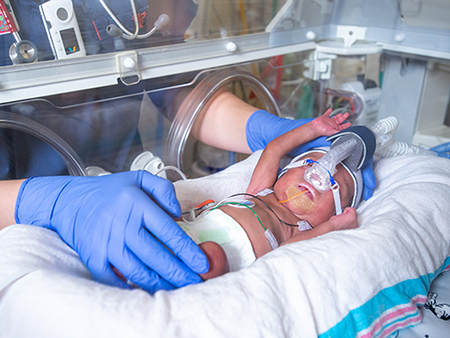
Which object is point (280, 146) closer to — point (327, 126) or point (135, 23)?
point (327, 126)

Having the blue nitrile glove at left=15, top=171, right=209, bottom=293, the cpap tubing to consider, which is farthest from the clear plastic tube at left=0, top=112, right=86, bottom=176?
the cpap tubing

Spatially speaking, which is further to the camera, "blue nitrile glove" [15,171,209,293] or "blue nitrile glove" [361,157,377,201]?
"blue nitrile glove" [361,157,377,201]

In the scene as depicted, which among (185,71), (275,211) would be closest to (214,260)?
(275,211)

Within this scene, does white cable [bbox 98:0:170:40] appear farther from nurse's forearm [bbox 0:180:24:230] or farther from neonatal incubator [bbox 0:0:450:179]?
nurse's forearm [bbox 0:180:24:230]

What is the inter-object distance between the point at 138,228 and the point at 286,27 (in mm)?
1355

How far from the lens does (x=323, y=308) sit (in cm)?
74

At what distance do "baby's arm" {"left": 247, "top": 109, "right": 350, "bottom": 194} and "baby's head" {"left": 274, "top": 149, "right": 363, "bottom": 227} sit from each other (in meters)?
0.05

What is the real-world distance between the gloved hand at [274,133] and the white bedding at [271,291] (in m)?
0.24

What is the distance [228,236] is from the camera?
103 cm

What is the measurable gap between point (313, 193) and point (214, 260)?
0.51 meters

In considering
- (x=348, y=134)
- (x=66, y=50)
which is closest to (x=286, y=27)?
(x=348, y=134)

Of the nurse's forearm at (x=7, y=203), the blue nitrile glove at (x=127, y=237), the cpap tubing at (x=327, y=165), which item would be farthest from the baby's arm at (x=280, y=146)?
the nurse's forearm at (x=7, y=203)

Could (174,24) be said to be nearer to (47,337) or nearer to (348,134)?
(348,134)

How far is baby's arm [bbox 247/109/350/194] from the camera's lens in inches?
51.1
